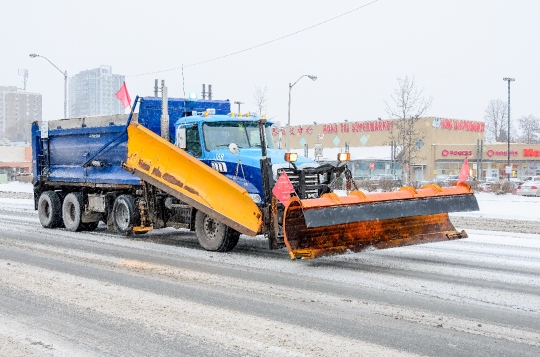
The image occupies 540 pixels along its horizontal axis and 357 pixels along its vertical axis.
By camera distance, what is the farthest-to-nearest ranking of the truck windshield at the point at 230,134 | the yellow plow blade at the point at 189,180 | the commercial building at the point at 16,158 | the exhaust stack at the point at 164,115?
the commercial building at the point at 16,158
the exhaust stack at the point at 164,115
the truck windshield at the point at 230,134
the yellow plow blade at the point at 189,180

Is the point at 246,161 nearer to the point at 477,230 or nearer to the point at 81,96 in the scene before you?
the point at 477,230

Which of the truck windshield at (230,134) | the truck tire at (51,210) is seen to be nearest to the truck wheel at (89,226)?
the truck tire at (51,210)

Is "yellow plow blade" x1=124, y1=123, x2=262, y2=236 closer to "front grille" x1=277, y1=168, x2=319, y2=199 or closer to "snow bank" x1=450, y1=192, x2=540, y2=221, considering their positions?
"front grille" x1=277, y1=168, x2=319, y2=199

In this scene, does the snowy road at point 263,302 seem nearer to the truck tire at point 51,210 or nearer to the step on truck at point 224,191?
the step on truck at point 224,191

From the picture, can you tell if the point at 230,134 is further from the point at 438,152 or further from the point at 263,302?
the point at 438,152

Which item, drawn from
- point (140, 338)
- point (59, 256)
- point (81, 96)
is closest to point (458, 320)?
point (140, 338)

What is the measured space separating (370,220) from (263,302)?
323 cm

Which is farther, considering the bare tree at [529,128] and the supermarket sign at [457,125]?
the bare tree at [529,128]

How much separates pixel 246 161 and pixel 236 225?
3.81 ft

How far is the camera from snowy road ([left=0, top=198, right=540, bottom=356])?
595 centimetres

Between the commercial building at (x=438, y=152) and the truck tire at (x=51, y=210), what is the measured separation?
49.3 metres

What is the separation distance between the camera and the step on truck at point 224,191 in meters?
10.4

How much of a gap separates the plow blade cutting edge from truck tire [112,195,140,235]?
16.3ft

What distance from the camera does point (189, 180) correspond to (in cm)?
1187
